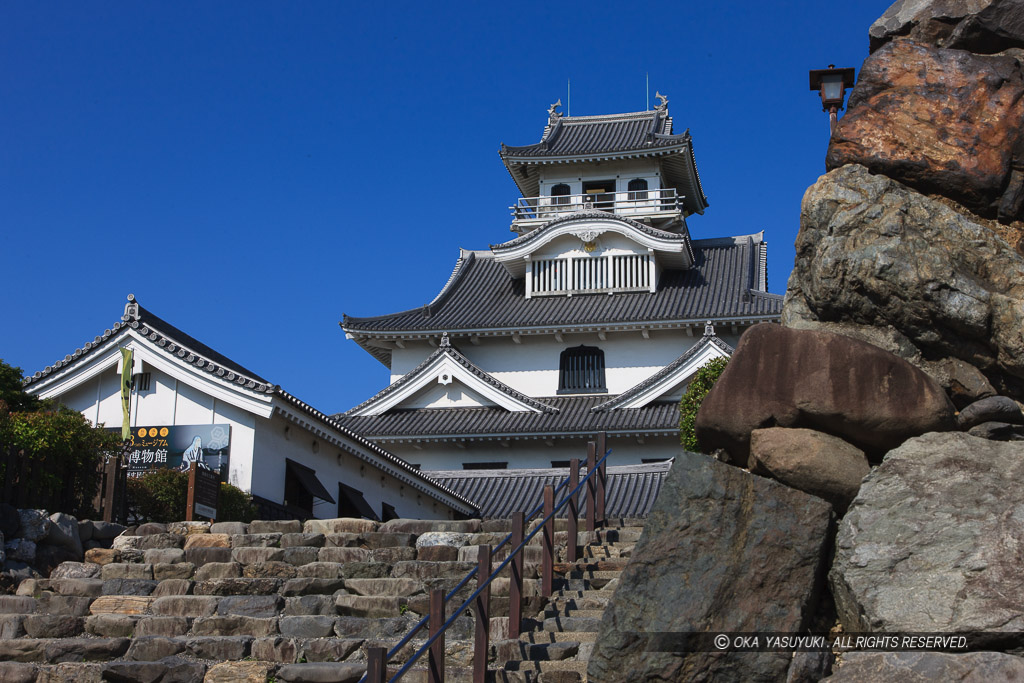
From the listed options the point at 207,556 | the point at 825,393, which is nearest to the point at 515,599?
the point at 825,393

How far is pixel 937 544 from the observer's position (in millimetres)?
8109

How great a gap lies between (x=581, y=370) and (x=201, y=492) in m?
20.0

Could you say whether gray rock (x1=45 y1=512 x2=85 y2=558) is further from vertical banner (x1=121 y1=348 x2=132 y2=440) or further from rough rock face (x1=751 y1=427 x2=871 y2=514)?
rough rock face (x1=751 y1=427 x2=871 y2=514)

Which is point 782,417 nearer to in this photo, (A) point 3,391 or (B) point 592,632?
(B) point 592,632

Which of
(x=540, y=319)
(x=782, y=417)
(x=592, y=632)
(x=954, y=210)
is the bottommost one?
(x=592, y=632)

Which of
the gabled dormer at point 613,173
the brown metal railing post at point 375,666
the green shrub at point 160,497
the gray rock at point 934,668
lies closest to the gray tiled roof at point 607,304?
the gabled dormer at point 613,173

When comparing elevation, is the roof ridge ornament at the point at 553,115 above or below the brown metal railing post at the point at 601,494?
above

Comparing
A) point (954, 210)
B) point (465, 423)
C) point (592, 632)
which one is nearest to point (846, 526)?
point (592, 632)

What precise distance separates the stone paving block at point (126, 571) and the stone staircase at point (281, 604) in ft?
0.04

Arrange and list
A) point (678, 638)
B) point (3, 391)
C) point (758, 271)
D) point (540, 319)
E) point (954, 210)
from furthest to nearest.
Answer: point (758, 271) < point (540, 319) < point (3, 391) < point (954, 210) < point (678, 638)

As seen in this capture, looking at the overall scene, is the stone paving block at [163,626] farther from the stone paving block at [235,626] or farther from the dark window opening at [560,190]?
the dark window opening at [560,190]

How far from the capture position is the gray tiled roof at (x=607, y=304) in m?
33.4

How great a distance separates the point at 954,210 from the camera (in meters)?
11.0

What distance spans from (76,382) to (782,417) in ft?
49.7
